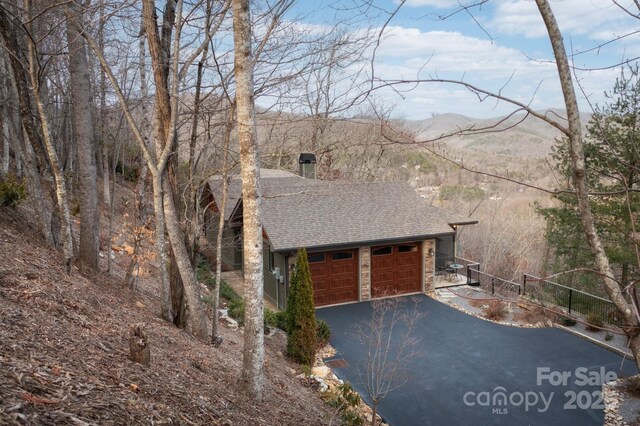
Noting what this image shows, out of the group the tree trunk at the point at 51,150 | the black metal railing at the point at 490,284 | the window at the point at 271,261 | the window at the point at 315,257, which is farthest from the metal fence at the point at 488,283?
the tree trunk at the point at 51,150

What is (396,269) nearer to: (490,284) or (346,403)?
(490,284)

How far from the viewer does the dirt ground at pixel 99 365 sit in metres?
3.46

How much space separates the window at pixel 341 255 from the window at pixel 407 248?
1.80 metres

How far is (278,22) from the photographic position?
723 cm

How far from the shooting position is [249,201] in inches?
213

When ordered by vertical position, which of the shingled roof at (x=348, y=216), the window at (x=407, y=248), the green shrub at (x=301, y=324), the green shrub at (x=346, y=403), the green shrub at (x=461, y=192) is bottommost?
the green shrub at (x=346, y=403)

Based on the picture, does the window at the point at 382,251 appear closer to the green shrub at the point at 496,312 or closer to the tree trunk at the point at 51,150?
the green shrub at the point at 496,312

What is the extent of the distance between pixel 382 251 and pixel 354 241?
1.56 metres

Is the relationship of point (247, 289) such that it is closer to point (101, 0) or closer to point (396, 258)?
point (101, 0)

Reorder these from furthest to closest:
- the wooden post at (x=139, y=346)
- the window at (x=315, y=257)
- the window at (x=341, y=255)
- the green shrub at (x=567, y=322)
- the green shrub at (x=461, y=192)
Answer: the green shrub at (x=461, y=192) → the window at (x=341, y=255) → the window at (x=315, y=257) → the green shrub at (x=567, y=322) → the wooden post at (x=139, y=346)

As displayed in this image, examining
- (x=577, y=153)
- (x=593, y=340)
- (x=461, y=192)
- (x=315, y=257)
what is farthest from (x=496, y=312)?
(x=461, y=192)

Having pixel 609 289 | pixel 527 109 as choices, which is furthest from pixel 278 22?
pixel 609 289

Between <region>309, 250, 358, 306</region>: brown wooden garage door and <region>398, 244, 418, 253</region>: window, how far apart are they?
1640 millimetres

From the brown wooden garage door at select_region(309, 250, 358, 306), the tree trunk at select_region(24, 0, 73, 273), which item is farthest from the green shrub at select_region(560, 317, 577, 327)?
the tree trunk at select_region(24, 0, 73, 273)
